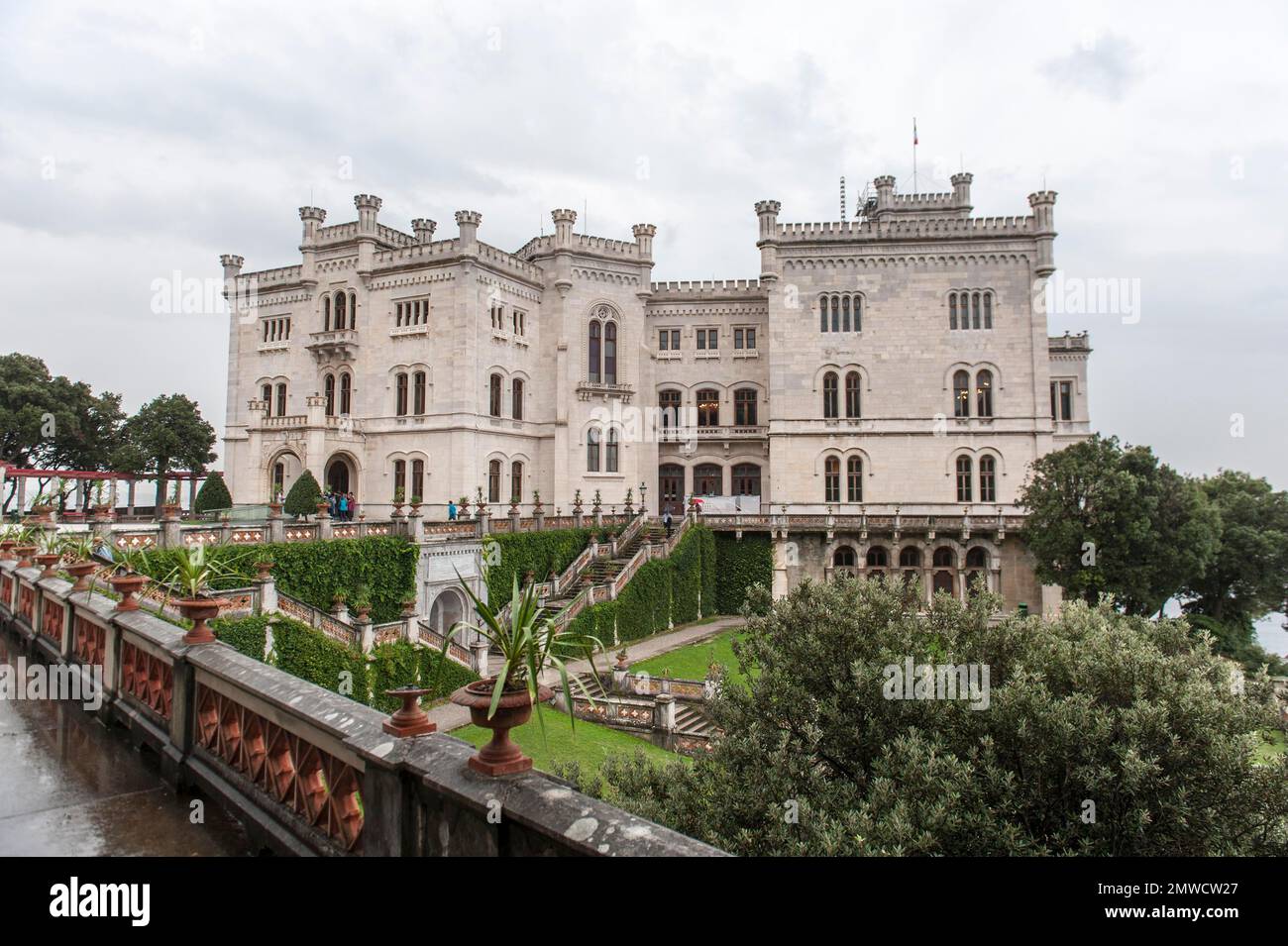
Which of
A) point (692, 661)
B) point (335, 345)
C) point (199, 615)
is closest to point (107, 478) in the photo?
point (335, 345)

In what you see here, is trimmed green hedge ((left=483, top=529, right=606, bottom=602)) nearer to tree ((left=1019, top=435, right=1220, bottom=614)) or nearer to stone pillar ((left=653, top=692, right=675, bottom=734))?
stone pillar ((left=653, top=692, right=675, bottom=734))

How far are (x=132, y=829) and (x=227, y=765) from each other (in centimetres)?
56

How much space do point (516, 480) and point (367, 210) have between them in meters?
14.5

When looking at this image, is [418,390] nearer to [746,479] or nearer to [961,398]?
[746,479]

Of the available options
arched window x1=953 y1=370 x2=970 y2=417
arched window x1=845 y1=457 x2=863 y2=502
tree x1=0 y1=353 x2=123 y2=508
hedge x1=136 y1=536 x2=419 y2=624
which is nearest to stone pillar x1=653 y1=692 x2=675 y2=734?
hedge x1=136 y1=536 x2=419 y2=624

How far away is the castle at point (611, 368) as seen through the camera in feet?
112

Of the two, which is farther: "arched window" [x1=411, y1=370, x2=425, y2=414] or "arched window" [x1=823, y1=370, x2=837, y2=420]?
"arched window" [x1=823, y1=370, x2=837, y2=420]

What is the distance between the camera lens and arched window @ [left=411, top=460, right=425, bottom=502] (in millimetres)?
33875

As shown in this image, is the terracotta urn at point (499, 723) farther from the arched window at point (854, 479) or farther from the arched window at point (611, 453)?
the arched window at point (854, 479)

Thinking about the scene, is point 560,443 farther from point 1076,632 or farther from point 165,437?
point 1076,632

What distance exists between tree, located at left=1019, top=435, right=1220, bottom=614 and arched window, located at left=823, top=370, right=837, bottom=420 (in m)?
10.3

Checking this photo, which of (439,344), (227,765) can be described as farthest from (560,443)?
(227,765)

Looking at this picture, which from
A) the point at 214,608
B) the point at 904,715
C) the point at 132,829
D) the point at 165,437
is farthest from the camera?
the point at 165,437

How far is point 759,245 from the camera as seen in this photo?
36.7m
